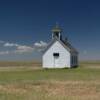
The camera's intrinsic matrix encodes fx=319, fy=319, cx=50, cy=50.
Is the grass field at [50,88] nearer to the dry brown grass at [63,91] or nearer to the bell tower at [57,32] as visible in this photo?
the dry brown grass at [63,91]

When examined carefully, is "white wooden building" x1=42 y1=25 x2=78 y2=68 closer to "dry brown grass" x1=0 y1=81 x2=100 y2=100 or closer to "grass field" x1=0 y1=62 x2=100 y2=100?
"grass field" x1=0 y1=62 x2=100 y2=100

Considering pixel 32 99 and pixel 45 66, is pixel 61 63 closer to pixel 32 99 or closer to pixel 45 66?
pixel 45 66

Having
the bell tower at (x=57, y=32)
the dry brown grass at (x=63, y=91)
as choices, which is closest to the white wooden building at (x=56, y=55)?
the bell tower at (x=57, y=32)

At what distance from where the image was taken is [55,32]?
61.3 m

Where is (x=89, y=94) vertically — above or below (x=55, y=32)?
below

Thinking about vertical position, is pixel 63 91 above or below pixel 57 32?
below

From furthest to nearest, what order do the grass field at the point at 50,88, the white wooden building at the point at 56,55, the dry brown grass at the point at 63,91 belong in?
the white wooden building at the point at 56,55 < the dry brown grass at the point at 63,91 < the grass field at the point at 50,88

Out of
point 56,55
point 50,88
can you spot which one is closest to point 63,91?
point 50,88

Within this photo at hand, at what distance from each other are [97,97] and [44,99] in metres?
3.31

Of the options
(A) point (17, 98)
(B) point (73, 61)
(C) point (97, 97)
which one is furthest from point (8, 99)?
(B) point (73, 61)

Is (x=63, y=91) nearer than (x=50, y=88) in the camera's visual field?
Yes

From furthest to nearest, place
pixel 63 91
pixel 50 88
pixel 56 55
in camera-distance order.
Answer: pixel 56 55
pixel 50 88
pixel 63 91

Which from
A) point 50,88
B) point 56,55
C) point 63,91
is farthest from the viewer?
point 56,55

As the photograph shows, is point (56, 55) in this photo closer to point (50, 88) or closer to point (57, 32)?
point (57, 32)
